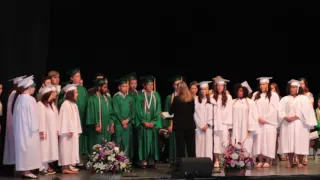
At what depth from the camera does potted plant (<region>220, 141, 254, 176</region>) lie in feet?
36.6

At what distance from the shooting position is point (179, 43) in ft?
52.5

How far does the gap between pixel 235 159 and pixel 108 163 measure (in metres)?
2.75

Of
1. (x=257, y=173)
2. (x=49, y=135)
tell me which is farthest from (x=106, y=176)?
(x=257, y=173)

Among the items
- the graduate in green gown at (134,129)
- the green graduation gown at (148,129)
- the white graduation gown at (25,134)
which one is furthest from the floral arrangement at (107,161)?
the graduate in green gown at (134,129)

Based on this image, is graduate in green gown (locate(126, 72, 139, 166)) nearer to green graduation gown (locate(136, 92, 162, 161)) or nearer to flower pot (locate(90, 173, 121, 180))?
green graduation gown (locate(136, 92, 162, 161))

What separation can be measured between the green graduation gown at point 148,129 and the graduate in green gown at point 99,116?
2.19 ft

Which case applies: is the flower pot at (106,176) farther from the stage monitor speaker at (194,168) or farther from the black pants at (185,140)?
the black pants at (185,140)

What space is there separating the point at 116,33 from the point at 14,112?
5497 millimetres

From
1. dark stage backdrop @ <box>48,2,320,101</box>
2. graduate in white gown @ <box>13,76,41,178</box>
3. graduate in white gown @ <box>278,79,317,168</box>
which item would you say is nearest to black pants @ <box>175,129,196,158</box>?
graduate in white gown @ <box>278,79,317,168</box>

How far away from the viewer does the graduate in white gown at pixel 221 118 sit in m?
11.9

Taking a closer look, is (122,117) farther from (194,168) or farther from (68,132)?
(194,168)

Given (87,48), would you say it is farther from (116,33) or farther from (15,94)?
(15,94)

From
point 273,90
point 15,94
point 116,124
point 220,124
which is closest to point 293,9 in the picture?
point 273,90

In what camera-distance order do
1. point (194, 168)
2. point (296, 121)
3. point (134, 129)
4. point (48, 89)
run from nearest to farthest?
point (194, 168)
point (48, 89)
point (296, 121)
point (134, 129)
